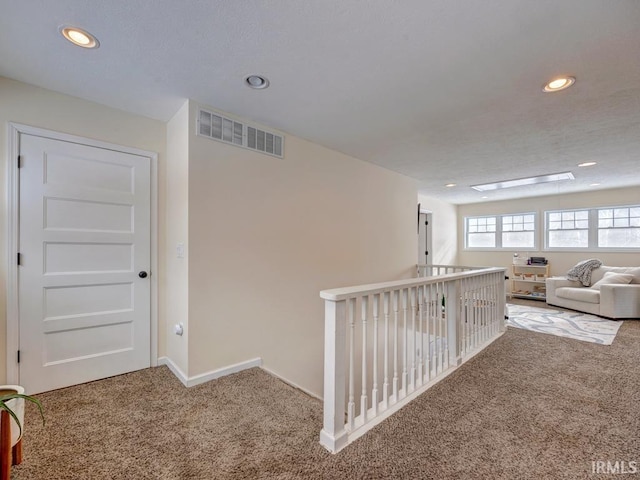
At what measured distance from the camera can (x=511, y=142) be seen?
334cm

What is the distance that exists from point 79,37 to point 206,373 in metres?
2.46

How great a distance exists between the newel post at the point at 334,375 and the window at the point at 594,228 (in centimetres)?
705

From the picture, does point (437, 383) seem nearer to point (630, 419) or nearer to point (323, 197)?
point (630, 419)

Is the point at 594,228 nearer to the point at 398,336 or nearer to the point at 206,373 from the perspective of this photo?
the point at 398,336

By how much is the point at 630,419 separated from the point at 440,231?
5526mm

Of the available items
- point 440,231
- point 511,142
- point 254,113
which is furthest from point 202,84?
point 440,231

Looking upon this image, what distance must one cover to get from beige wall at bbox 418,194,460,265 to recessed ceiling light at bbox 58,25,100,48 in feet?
19.6

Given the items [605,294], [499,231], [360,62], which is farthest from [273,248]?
[499,231]

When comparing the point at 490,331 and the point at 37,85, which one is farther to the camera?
the point at 490,331

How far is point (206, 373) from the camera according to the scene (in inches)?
96.1

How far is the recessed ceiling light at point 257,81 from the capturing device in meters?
2.12

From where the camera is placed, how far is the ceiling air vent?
8.28ft

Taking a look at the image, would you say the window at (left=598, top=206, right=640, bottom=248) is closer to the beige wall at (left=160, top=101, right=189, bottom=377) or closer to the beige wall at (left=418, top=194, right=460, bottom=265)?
the beige wall at (left=418, top=194, right=460, bottom=265)

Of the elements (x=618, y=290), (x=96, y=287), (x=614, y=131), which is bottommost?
(x=618, y=290)
